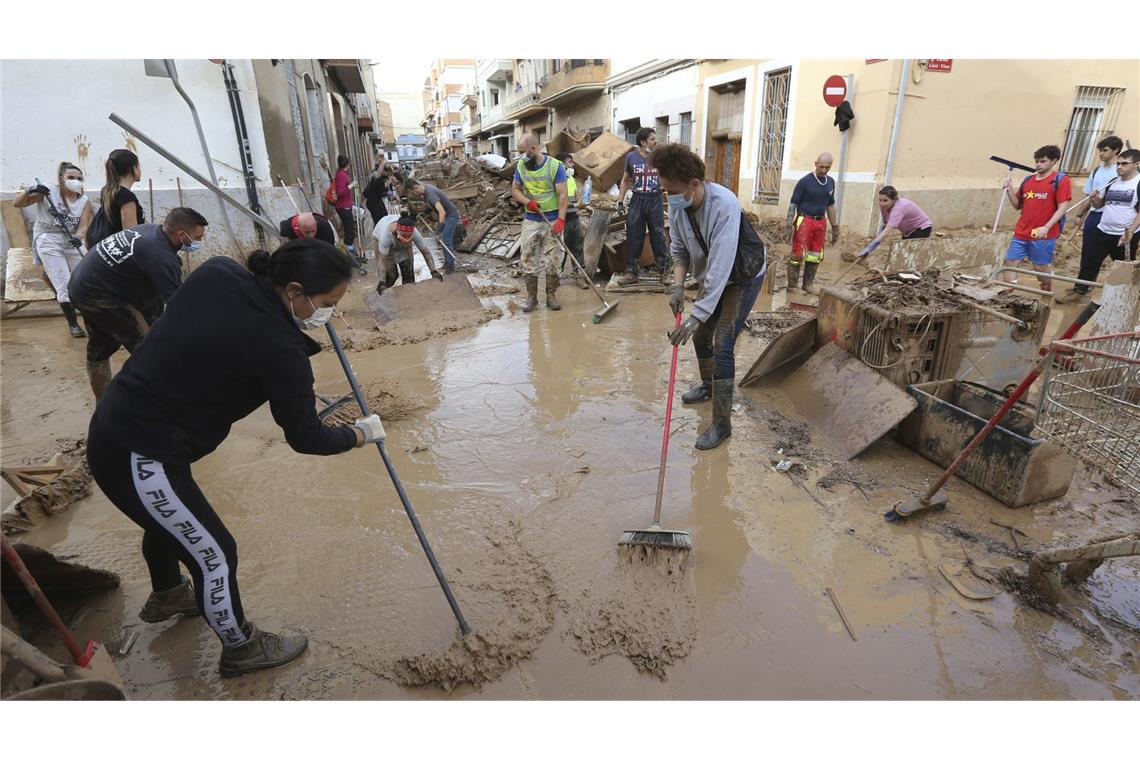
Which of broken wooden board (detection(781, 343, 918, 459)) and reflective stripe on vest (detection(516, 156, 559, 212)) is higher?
reflective stripe on vest (detection(516, 156, 559, 212))

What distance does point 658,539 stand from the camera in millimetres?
2723

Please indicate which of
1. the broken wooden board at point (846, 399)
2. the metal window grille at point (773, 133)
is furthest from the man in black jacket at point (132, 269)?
the metal window grille at point (773, 133)

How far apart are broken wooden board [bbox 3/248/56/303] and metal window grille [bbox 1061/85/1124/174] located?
15418 mm

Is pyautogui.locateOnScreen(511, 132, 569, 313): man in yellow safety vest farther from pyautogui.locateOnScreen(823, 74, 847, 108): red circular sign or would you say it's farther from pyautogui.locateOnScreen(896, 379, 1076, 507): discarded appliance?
pyautogui.locateOnScreen(823, 74, 847, 108): red circular sign

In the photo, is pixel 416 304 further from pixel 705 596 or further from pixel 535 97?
pixel 535 97

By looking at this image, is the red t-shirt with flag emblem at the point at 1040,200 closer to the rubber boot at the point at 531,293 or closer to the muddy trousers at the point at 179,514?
the rubber boot at the point at 531,293

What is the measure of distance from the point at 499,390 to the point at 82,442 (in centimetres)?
282

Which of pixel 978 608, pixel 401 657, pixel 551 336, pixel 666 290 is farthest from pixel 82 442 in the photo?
pixel 666 290

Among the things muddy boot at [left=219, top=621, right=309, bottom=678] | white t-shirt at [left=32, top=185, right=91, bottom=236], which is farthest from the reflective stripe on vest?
muddy boot at [left=219, top=621, right=309, bottom=678]

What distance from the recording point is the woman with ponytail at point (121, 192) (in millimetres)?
4086

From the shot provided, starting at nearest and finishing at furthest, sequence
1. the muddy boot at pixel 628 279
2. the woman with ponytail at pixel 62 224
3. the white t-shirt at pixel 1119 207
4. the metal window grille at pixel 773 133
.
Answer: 1. the white t-shirt at pixel 1119 207
2. the woman with ponytail at pixel 62 224
3. the muddy boot at pixel 628 279
4. the metal window grille at pixel 773 133

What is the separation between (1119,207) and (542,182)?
18.5ft

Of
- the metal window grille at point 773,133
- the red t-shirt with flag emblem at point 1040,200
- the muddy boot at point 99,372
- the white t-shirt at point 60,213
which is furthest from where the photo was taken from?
the metal window grille at point 773,133

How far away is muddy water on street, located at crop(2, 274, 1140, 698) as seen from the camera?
7.02 feet
